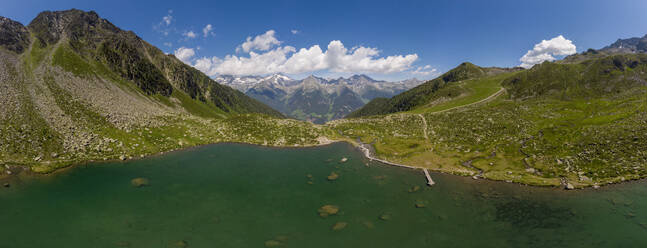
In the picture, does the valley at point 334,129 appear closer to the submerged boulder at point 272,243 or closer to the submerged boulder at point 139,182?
the submerged boulder at point 139,182

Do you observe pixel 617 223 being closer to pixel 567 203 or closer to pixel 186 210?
pixel 567 203

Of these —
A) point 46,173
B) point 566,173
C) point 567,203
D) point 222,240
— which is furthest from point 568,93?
point 46,173

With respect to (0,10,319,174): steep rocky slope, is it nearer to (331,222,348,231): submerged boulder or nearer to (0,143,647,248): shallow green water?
(0,143,647,248): shallow green water

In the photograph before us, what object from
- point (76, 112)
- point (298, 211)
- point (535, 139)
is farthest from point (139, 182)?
point (535, 139)

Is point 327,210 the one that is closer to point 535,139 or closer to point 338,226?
point 338,226

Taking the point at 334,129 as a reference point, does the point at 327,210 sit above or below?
below

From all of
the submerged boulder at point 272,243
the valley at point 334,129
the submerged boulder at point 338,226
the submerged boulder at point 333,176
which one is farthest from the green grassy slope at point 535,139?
the submerged boulder at point 272,243
